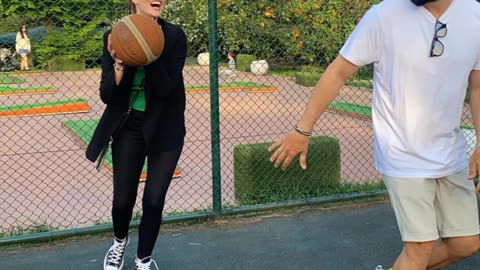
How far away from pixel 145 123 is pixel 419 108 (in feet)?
4.63

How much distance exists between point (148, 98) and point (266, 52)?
3.24 metres

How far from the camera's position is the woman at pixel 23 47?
739 centimetres

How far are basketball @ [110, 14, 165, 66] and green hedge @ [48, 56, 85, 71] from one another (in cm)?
452

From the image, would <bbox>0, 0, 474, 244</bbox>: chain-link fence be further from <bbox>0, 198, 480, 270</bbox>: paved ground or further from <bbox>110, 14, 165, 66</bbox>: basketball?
<bbox>110, 14, 165, 66</bbox>: basketball

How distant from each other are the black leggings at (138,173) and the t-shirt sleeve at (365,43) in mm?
1160

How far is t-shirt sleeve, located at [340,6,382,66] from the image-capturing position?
248 centimetres

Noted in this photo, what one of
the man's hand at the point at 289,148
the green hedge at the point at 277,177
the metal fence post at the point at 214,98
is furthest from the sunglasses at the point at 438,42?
the green hedge at the point at 277,177

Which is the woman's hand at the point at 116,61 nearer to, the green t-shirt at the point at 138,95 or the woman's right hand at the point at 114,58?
the woman's right hand at the point at 114,58

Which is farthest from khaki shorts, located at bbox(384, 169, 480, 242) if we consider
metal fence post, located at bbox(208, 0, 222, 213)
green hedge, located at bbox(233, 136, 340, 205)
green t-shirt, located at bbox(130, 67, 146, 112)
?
green hedge, located at bbox(233, 136, 340, 205)

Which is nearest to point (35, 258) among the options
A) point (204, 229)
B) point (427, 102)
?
point (204, 229)

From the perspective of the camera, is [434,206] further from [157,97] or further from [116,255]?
[116,255]

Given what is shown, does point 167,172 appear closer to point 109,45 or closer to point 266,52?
point 109,45

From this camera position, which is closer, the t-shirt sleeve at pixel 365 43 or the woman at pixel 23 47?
the t-shirt sleeve at pixel 365 43

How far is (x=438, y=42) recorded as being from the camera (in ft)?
7.95
